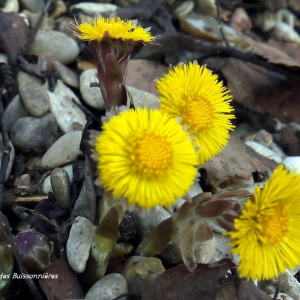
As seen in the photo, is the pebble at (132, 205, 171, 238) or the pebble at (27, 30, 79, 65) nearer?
the pebble at (132, 205, 171, 238)

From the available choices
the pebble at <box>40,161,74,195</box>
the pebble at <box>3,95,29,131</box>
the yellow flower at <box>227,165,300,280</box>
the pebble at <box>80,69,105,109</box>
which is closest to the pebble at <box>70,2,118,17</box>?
the pebble at <box>80,69,105,109</box>

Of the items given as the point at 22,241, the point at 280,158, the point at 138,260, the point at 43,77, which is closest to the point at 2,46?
the point at 43,77

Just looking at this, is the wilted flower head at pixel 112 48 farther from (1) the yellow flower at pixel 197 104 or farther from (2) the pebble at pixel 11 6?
(2) the pebble at pixel 11 6

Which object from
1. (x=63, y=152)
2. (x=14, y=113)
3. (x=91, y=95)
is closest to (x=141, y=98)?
(x=91, y=95)

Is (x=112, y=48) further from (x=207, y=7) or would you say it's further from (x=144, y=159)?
(x=207, y=7)

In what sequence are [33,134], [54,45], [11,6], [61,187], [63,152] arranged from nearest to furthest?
[61,187]
[63,152]
[33,134]
[54,45]
[11,6]

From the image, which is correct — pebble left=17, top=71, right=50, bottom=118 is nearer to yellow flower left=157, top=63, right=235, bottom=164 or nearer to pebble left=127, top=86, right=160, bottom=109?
pebble left=127, top=86, right=160, bottom=109

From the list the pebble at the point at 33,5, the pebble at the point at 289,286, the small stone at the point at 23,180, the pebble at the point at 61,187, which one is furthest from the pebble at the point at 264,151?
the pebble at the point at 33,5
